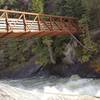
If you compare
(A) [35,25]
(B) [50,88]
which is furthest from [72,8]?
(B) [50,88]

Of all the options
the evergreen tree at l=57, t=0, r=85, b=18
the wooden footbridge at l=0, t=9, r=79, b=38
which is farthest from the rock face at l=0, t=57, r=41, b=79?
the evergreen tree at l=57, t=0, r=85, b=18

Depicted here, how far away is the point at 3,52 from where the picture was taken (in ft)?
88.8

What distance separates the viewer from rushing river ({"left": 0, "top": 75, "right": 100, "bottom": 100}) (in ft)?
39.6

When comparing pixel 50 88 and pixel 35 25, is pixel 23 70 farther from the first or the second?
pixel 35 25

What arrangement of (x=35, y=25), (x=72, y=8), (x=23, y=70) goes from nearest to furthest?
(x=35, y=25)
(x=72, y=8)
(x=23, y=70)

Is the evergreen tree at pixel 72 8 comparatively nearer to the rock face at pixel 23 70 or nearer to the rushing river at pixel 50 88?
the rock face at pixel 23 70

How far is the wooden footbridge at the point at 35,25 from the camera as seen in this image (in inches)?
631

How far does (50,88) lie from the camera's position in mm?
18500

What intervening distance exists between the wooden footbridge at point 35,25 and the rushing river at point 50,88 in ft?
8.53

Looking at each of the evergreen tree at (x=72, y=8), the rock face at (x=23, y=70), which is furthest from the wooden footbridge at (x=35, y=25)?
the rock face at (x=23, y=70)

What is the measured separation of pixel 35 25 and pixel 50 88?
3491 mm

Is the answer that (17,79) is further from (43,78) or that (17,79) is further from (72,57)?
(72,57)

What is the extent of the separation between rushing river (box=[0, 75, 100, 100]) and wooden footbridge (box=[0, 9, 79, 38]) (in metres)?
2.60

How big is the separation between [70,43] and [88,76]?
293 cm
